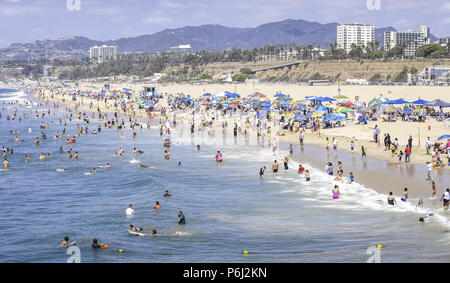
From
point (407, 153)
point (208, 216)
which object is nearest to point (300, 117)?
point (407, 153)

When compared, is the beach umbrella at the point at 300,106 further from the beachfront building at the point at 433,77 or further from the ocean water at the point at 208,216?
the beachfront building at the point at 433,77

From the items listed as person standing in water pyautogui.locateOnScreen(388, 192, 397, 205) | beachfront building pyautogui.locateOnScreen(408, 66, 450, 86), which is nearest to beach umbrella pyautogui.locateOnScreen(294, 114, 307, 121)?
person standing in water pyautogui.locateOnScreen(388, 192, 397, 205)

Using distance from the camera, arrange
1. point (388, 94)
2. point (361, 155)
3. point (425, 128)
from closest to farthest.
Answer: point (361, 155) → point (425, 128) → point (388, 94)

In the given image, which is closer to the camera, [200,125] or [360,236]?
[360,236]

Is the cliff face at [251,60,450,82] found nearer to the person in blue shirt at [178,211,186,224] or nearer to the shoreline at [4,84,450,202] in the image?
the shoreline at [4,84,450,202]

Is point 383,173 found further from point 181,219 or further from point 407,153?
point 181,219
